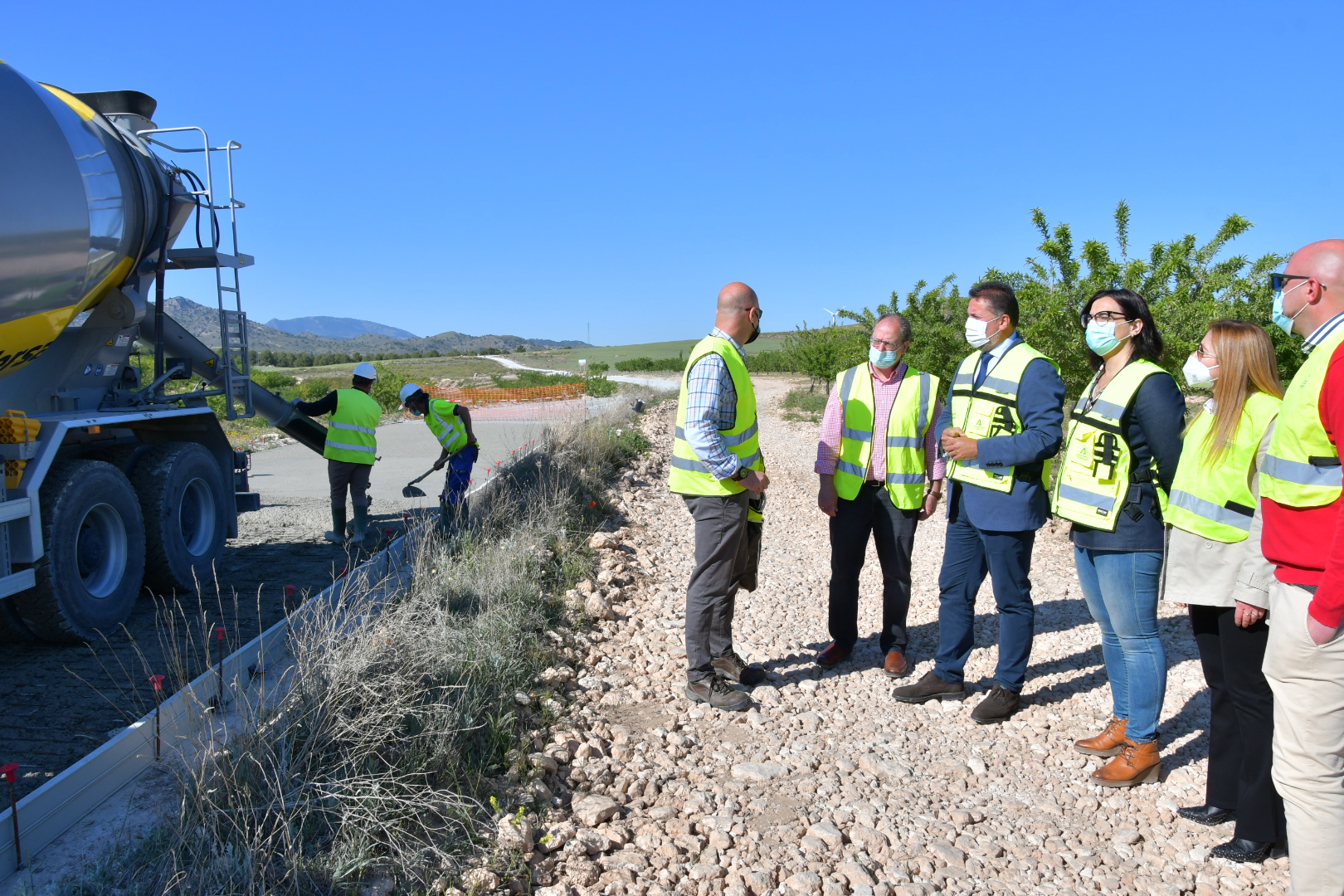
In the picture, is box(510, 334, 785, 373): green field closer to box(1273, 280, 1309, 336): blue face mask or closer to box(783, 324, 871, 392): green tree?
box(783, 324, 871, 392): green tree

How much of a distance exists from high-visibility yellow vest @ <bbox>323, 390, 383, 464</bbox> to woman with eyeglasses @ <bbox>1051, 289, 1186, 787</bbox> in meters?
5.53

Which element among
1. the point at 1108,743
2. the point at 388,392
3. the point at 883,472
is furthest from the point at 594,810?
the point at 388,392

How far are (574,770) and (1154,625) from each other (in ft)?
8.55

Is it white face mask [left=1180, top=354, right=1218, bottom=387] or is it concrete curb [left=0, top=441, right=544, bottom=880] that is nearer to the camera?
concrete curb [left=0, top=441, right=544, bottom=880]

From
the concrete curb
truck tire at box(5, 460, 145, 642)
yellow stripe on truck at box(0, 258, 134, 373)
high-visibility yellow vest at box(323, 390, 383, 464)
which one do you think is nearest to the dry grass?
the concrete curb

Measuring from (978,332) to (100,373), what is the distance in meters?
5.62

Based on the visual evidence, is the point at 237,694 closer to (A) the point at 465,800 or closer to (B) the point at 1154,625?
(A) the point at 465,800

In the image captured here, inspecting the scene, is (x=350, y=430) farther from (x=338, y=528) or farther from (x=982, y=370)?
(x=982, y=370)

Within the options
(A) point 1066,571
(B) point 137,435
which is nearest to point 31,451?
(B) point 137,435

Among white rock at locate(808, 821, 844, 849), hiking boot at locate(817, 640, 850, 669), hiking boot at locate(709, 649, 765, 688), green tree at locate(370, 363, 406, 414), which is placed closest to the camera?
white rock at locate(808, 821, 844, 849)

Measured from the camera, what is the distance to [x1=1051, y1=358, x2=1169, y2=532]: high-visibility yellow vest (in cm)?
357

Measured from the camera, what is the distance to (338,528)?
7.54 metres

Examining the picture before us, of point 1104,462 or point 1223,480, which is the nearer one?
point 1223,480

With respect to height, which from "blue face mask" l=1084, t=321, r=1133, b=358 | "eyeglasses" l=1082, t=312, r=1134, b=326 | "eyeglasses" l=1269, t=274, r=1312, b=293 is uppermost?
"eyeglasses" l=1269, t=274, r=1312, b=293
